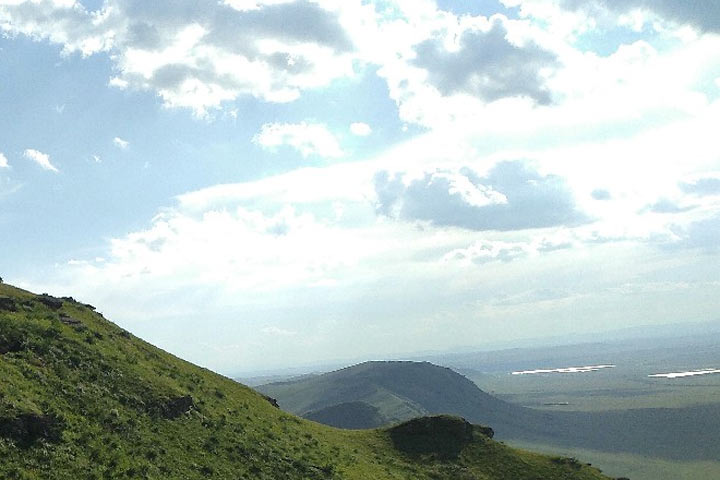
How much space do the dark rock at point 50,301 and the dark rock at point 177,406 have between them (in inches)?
906

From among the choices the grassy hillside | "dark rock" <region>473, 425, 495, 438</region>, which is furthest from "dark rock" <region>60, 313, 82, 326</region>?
"dark rock" <region>473, 425, 495, 438</region>

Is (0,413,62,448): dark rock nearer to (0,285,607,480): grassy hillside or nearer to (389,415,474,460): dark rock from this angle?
(0,285,607,480): grassy hillside

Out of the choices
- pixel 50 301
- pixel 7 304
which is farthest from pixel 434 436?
pixel 7 304

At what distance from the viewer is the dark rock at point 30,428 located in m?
40.6

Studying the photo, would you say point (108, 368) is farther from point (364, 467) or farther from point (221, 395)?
point (364, 467)

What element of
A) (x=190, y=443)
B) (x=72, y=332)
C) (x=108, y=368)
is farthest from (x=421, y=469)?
(x=72, y=332)

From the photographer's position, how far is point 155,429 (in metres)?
52.8

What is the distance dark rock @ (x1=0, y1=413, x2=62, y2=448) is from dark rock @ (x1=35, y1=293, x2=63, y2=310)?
98.7 feet

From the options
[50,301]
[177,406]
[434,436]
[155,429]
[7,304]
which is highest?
[50,301]

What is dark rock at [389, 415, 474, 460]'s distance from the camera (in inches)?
3219

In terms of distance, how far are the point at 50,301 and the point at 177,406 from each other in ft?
83.2

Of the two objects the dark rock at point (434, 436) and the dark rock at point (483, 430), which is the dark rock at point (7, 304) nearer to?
the dark rock at point (434, 436)

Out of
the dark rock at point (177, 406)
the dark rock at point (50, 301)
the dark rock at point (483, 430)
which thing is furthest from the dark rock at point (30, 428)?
the dark rock at point (483, 430)

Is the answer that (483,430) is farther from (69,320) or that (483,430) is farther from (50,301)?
(50,301)
